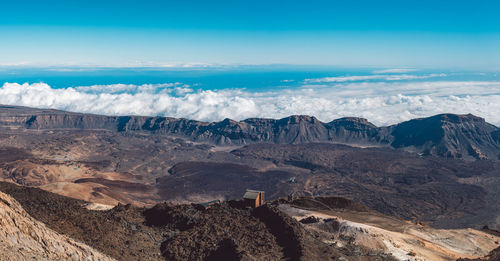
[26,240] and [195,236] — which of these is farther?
[195,236]

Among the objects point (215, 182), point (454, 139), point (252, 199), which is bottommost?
point (215, 182)

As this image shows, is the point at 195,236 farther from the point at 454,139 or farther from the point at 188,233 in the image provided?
the point at 454,139

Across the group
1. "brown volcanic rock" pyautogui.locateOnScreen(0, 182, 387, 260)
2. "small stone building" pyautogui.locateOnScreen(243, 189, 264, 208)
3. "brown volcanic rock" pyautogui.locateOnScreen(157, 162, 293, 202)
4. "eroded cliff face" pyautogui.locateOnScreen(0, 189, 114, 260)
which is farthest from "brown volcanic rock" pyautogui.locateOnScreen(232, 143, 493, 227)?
"eroded cliff face" pyautogui.locateOnScreen(0, 189, 114, 260)

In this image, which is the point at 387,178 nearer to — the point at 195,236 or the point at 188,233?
the point at 188,233

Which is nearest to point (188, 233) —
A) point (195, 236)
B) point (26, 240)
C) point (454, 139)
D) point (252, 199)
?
point (195, 236)

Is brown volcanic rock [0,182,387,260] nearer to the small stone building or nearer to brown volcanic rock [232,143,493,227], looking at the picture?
the small stone building

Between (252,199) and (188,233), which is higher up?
(188,233)

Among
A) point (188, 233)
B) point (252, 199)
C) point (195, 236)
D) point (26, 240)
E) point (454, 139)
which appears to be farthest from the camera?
point (454, 139)

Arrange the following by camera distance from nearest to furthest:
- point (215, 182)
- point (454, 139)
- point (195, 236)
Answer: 1. point (195, 236)
2. point (215, 182)
3. point (454, 139)

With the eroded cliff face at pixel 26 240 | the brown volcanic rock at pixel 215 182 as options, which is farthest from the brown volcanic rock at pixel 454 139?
the eroded cliff face at pixel 26 240
